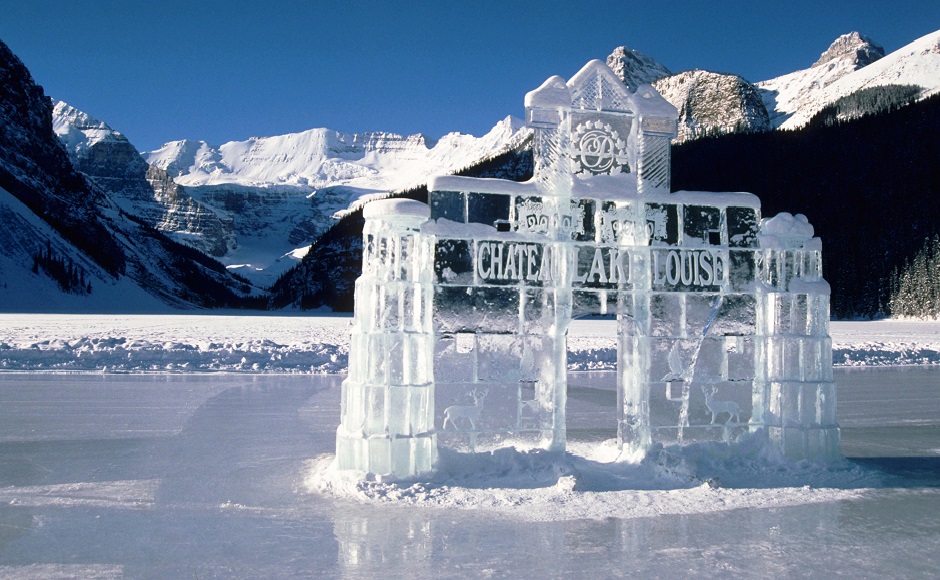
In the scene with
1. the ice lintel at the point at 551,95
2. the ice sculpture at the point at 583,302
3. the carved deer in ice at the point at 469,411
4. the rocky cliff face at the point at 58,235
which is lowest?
the carved deer in ice at the point at 469,411

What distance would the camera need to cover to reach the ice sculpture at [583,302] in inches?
301

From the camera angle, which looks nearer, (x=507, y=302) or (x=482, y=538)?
(x=482, y=538)

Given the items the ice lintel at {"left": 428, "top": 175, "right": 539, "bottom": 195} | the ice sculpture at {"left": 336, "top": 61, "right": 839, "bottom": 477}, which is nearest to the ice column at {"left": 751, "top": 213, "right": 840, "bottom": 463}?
the ice sculpture at {"left": 336, "top": 61, "right": 839, "bottom": 477}

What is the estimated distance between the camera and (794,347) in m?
8.59

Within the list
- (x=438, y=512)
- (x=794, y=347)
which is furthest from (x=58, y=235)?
(x=794, y=347)

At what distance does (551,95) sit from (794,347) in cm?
395

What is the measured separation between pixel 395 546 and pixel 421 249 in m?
3.15

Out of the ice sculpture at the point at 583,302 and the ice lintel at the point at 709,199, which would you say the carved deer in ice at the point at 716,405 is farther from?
the ice lintel at the point at 709,199

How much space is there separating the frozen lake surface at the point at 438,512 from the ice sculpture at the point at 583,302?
558mm

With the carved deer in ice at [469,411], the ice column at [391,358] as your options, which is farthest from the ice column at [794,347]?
the ice column at [391,358]

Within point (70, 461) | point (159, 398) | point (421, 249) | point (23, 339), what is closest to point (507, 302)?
point (421, 249)

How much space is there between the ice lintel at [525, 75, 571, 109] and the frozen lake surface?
3816 millimetres

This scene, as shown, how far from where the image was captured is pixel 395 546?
5766 mm

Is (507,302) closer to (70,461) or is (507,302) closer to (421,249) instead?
(421,249)
